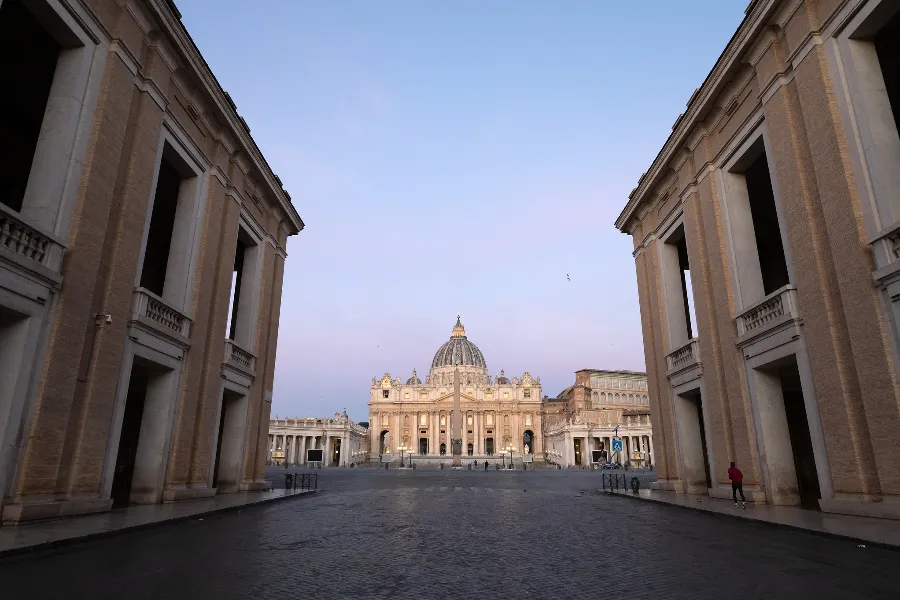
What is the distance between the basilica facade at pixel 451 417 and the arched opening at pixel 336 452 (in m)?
25.4

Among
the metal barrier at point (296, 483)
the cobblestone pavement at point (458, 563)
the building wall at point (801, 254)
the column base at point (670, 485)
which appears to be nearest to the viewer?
the cobblestone pavement at point (458, 563)

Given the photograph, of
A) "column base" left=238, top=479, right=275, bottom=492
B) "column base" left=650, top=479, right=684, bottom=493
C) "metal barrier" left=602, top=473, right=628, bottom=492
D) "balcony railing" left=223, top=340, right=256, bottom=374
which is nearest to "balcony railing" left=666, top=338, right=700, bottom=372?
"column base" left=650, top=479, right=684, bottom=493

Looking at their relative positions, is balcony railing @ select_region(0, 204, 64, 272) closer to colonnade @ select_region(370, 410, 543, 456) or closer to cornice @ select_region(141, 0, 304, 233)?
→ cornice @ select_region(141, 0, 304, 233)

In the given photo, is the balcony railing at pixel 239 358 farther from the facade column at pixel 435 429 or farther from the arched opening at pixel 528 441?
the arched opening at pixel 528 441

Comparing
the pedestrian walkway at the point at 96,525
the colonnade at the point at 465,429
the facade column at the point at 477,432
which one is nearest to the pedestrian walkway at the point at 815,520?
the pedestrian walkway at the point at 96,525

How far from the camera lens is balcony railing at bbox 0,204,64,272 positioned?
10.2m

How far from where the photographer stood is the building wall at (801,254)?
1196 centimetres

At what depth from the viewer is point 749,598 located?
605 centimetres

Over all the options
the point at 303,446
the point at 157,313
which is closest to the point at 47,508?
the point at 157,313

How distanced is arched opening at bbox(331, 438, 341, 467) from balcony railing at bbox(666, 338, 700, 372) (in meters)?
97.8

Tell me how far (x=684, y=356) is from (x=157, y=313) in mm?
18459

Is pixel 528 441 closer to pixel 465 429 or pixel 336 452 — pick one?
pixel 465 429

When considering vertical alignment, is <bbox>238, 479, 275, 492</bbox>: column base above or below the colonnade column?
below

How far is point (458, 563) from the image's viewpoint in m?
8.24
